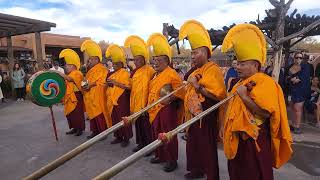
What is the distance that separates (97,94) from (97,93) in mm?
19

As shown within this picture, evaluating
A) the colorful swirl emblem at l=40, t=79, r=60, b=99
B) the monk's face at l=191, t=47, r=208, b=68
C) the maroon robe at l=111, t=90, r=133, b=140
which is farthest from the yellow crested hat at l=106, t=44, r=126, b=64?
the monk's face at l=191, t=47, r=208, b=68

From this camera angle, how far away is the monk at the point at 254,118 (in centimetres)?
293

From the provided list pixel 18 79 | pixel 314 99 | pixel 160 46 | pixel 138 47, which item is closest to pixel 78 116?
pixel 138 47

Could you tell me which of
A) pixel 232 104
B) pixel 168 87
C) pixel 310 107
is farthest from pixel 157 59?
pixel 310 107

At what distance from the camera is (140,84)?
17.2ft

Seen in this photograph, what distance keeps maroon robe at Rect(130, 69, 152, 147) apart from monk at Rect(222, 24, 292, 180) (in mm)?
2324

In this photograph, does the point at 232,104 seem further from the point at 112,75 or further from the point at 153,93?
the point at 112,75

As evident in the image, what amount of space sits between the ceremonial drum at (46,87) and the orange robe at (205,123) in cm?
291

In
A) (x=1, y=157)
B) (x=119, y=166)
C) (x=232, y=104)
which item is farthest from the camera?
(x=1, y=157)

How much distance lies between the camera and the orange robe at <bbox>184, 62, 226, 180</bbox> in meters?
3.79

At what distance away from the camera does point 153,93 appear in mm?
4781

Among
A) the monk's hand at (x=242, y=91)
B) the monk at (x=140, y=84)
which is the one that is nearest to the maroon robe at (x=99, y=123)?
the monk at (x=140, y=84)

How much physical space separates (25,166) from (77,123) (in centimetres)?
196

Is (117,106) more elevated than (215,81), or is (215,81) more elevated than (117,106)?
(215,81)
